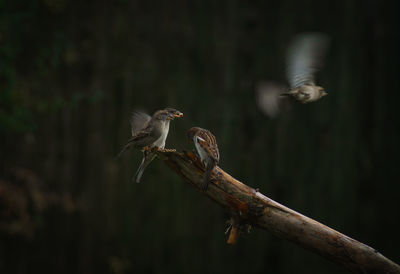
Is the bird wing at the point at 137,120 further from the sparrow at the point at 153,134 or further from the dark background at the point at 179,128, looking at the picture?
the dark background at the point at 179,128

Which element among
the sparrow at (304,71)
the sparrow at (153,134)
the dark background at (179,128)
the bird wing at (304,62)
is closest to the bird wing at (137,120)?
the sparrow at (153,134)

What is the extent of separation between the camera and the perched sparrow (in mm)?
2305

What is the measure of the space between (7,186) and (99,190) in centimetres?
105

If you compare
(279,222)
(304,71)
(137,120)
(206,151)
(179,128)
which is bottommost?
(179,128)

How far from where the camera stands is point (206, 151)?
2.37m

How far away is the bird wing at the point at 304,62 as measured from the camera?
288 centimetres

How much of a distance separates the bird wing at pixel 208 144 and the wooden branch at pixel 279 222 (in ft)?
0.32

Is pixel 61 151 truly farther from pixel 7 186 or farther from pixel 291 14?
pixel 291 14

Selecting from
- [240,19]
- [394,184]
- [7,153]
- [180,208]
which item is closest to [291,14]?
[240,19]

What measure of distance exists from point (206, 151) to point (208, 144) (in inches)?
2.6

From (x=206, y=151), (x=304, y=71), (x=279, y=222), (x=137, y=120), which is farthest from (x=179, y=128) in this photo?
(x=279, y=222)

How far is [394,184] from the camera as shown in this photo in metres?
4.07

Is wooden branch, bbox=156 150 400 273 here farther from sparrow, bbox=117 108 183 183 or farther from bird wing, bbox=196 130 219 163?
sparrow, bbox=117 108 183 183

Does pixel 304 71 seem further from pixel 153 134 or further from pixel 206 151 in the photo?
pixel 153 134
